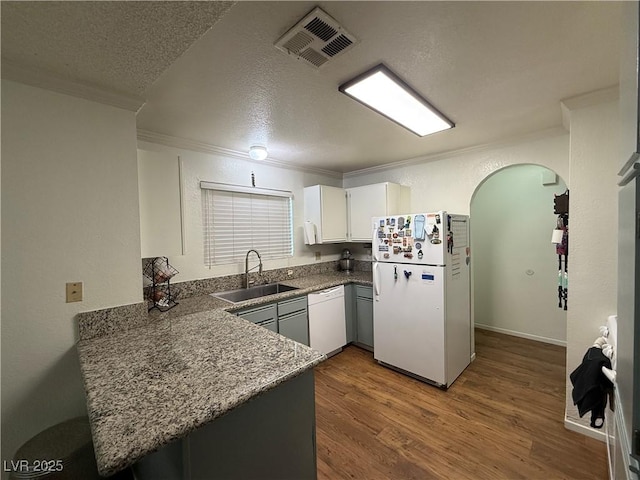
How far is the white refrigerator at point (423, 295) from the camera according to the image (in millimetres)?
2367

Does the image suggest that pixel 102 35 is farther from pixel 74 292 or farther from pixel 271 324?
pixel 271 324

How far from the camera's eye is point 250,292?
2.91m

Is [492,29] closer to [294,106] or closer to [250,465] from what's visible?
[294,106]

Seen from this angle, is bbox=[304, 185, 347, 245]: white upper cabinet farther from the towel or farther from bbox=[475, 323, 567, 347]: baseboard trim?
bbox=[475, 323, 567, 347]: baseboard trim

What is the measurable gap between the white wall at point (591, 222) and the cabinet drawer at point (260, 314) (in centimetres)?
240

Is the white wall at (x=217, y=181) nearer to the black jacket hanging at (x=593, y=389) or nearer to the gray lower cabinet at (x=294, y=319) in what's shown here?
the gray lower cabinet at (x=294, y=319)

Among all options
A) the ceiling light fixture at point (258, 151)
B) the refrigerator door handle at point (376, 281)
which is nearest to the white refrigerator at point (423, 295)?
the refrigerator door handle at point (376, 281)

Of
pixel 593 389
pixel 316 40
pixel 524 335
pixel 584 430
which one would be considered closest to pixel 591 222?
pixel 593 389

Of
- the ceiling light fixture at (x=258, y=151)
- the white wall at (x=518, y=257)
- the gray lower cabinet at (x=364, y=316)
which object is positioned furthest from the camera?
the white wall at (x=518, y=257)

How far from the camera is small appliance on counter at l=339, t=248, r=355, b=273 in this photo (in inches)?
152

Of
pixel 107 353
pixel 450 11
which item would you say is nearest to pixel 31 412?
pixel 107 353

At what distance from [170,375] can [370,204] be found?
2813 millimetres

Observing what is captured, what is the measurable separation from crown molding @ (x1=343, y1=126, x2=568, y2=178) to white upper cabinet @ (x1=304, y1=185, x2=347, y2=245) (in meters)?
0.61

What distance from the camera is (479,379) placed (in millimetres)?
2537
